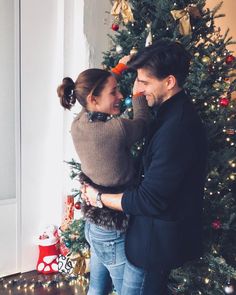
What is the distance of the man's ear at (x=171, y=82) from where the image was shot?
1.23 meters

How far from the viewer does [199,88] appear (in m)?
1.80

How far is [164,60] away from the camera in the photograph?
3.97ft

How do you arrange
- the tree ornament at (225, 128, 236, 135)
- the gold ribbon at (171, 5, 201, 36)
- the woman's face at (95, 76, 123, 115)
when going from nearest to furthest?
the woman's face at (95, 76, 123, 115) < the gold ribbon at (171, 5, 201, 36) < the tree ornament at (225, 128, 236, 135)

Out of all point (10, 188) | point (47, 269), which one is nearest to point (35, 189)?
point (10, 188)

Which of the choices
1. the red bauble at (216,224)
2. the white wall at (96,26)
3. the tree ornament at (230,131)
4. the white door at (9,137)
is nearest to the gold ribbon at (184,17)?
the tree ornament at (230,131)

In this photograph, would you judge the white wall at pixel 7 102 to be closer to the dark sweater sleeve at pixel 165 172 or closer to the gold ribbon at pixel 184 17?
the gold ribbon at pixel 184 17

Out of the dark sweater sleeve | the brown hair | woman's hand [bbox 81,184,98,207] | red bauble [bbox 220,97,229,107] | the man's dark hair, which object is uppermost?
the man's dark hair

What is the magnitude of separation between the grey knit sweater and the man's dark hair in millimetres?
199

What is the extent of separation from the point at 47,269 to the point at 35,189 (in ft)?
1.89

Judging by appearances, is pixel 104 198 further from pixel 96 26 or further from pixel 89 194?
pixel 96 26

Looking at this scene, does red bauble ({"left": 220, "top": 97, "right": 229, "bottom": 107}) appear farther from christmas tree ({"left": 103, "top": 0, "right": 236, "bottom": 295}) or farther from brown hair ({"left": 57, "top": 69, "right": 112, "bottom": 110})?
brown hair ({"left": 57, "top": 69, "right": 112, "bottom": 110})

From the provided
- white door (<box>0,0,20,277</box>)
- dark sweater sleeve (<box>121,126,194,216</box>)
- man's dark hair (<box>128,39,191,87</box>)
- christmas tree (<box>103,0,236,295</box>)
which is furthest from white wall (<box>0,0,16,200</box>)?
dark sweater sleeve (<box>121,126,194,216</box>)

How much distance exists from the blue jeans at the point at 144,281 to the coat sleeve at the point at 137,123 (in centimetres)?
43

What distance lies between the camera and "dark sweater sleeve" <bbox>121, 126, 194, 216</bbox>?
111 centimetres
